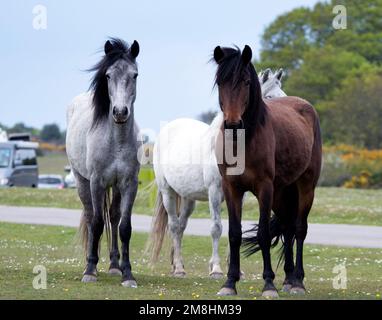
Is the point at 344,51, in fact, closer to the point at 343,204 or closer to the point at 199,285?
the point at 343,204

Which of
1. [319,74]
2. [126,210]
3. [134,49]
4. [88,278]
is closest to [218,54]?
[134,49]

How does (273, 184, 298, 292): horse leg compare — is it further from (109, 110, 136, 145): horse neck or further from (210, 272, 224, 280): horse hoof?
(109, 110, 136, 145): horse neck

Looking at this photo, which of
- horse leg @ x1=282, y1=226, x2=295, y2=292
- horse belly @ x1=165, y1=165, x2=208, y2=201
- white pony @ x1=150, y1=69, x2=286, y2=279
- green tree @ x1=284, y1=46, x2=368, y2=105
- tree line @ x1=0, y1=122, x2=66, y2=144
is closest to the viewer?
horse leg @ x1=282, y1=226, x2=295, y2=292

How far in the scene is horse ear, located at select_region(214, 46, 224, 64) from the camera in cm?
1004

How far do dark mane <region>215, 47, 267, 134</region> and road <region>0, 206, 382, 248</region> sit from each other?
27.7ft

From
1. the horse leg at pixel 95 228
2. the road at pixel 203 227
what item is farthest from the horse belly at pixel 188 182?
the road at pixel 203 227

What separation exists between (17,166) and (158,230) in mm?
32598

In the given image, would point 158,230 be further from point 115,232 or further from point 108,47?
point 108,47

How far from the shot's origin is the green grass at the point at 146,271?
1017cm

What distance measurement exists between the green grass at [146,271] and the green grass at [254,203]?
245 centimetres

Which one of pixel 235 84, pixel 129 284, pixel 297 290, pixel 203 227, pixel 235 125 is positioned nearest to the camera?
pixel 235 125

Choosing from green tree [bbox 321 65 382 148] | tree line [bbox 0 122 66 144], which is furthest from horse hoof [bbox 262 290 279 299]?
tree line [bbox 0 122 66 144]

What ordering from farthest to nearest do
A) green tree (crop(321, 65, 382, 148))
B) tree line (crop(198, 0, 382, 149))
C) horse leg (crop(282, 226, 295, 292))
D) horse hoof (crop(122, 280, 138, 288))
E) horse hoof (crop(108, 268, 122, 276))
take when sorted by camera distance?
tree line (crop(198, 0, 382, 149)) → green tree (crop(321, 65, 382, 148)) → horse hoof (crop(108, 268, 122, 276)) → horse leg (crop(282, 226, 295, 292)) → horse hoof (crop(122, 280, 138, 288))

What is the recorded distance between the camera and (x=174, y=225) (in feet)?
45.8
